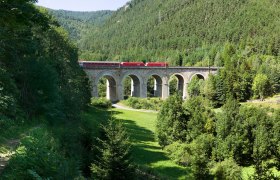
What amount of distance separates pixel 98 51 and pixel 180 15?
5143 centimetres

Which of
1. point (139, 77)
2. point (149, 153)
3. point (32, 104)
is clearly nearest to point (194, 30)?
point (139, 77)

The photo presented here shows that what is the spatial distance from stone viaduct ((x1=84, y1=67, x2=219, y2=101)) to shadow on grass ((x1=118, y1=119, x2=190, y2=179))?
30.4 m

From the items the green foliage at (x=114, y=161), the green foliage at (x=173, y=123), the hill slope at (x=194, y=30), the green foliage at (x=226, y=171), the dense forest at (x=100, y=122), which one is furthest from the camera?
the hill slope at (x=194, y=30)

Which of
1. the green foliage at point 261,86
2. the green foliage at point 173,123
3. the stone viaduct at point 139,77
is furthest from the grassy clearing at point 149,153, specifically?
the green foliage at point 261,86

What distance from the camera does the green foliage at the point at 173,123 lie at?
3416 centimetres

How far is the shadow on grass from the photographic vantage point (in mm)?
27669

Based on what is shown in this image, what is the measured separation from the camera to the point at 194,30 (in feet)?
545

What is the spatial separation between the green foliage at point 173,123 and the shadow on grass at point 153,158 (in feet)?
4.99

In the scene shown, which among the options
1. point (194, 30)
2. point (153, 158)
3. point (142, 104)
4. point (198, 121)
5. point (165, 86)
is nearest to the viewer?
point (153, 158)

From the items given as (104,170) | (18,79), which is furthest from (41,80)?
(104,170)

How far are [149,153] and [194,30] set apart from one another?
141021 millimetres

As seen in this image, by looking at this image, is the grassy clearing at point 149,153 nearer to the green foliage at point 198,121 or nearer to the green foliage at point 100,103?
the green foliage at point 198,121

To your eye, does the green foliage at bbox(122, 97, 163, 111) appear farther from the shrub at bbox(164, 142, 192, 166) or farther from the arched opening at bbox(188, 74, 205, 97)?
the shrub at bbox(164, 142, 192, 166)

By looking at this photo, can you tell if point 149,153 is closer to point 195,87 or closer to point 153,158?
point 153,158
